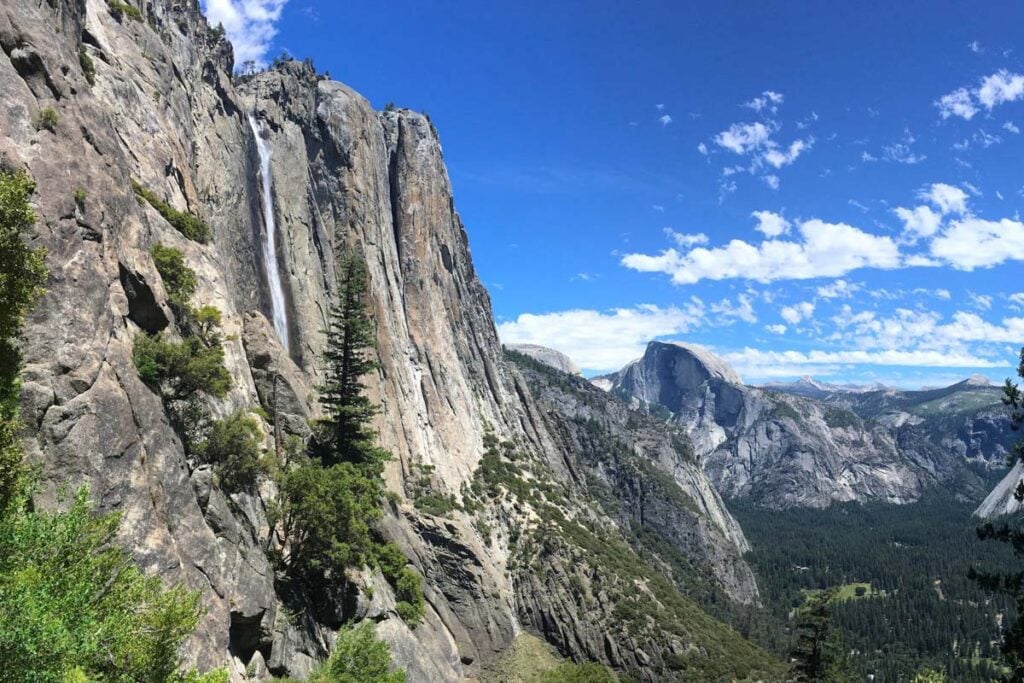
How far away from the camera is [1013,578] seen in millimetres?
20594

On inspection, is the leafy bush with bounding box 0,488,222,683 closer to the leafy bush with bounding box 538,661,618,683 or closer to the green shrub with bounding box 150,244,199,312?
the green shrub with bounding box 150,244,199,312

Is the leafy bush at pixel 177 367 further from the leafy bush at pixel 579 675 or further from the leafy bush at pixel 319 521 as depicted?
the leafy bush at pixel 579 675

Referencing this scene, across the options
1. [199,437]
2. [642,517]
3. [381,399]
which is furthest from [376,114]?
[642,517]

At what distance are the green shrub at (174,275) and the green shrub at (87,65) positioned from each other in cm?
1414

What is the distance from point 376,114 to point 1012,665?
332ft

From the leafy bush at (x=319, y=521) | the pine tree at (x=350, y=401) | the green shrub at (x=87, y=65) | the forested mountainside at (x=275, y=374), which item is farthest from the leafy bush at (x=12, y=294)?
the pine tree at (x=350, y=401)

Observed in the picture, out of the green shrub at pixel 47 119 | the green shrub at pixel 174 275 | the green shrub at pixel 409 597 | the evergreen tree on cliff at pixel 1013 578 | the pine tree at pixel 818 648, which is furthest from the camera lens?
the pine tree at pixel 818 648

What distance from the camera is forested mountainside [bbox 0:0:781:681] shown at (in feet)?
82.6

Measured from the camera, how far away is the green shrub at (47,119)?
26109 mm

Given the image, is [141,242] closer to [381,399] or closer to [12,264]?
[12,264]

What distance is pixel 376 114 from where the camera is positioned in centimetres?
10094

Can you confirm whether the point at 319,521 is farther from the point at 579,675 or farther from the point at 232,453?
the point at 579,675

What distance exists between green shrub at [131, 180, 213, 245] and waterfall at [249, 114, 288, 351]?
719 inches

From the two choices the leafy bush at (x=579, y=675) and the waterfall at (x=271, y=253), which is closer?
the leafy bush at (x=579, y=675)
